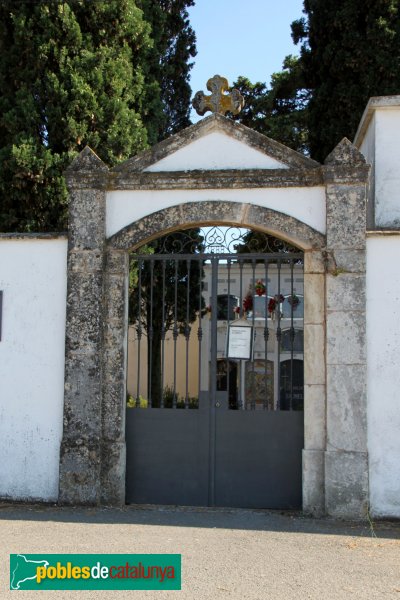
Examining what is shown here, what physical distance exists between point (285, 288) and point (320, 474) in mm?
11784

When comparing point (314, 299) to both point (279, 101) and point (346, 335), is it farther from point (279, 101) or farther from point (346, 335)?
point (279, 101)

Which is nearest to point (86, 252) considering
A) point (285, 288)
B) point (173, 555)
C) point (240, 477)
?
point (240, 477)

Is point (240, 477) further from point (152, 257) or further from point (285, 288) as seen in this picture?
point (285, 288)

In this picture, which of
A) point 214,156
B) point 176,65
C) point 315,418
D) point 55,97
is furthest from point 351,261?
point 176,65

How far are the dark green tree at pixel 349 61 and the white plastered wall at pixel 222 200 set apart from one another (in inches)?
253

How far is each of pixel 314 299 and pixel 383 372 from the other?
953 mm

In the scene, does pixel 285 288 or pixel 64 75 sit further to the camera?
pixel 285 288

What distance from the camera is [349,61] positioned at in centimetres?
1324

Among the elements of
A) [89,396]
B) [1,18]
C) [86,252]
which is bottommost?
[89,396]

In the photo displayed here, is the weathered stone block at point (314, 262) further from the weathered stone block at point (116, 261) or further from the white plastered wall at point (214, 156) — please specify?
the weathered stone block at point (116, 261)

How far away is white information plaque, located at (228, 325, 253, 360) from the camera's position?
7.31 meters

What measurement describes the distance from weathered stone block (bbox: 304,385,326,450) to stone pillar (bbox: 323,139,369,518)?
3.3 inches

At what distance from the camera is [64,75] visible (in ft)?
35.0

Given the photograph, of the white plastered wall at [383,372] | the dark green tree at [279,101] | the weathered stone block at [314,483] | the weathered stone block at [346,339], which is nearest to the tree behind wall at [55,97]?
the weathered stone block at [346,339]
